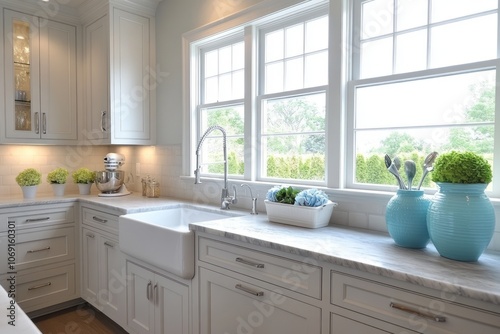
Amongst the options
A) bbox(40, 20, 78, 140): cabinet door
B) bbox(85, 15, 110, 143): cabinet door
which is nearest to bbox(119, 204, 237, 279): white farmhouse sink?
bbox(85, 15, 110, 143): cabinet door

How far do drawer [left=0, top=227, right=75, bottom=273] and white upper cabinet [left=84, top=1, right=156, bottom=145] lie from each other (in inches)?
35.2

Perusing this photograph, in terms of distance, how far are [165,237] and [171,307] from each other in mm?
455

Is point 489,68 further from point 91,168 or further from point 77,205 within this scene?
point 91,168

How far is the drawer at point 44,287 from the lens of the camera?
272 cm

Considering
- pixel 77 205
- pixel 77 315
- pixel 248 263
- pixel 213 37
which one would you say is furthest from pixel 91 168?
pixel 248 263

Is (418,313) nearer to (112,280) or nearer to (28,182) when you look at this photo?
(112,280)

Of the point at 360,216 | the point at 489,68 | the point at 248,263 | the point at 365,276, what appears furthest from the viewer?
the point at 360,216

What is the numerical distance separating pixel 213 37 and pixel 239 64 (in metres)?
0.32

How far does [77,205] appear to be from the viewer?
300cm

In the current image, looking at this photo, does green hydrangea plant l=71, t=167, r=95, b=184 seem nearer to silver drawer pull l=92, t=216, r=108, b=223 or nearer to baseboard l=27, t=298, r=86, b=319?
silver drawer pull l=92, t=216, r=108, b=223

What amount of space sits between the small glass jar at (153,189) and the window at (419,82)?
70.9 inches

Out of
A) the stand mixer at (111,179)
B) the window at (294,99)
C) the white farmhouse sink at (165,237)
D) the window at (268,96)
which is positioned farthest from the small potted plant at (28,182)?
the window at (294,99)

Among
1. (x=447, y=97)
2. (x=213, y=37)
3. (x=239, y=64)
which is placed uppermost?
(x=213, y=37)

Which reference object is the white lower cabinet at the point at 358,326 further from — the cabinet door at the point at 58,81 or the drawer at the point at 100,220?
the cabinet door at the point at 58,81
